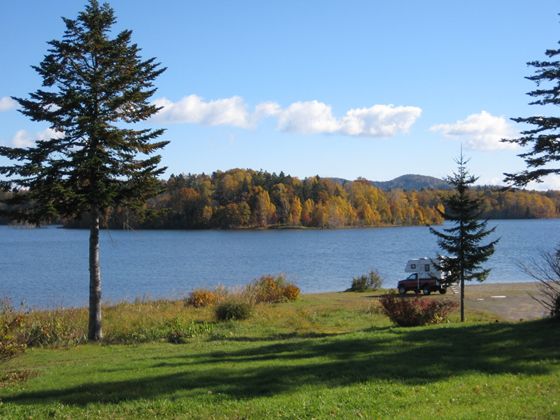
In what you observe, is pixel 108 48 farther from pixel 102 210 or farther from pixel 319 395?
pixel 319 395

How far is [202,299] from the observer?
29.1m

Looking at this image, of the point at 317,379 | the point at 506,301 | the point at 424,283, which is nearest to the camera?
the point at 317,379

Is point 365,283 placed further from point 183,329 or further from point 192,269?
point 183,329

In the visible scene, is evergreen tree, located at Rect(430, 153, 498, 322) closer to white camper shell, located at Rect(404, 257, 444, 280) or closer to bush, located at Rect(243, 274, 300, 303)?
bush, located at Rect(243, 274, 300, 303)

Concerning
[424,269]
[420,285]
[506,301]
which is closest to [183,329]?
[506,301]

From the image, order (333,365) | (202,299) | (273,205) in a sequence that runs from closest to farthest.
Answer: (333,365)
(202,299)
(273,205)

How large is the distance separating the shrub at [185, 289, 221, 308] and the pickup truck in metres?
14.7

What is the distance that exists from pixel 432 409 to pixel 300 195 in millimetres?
146130

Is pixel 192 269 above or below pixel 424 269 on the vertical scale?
below

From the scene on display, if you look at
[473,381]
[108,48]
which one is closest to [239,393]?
[473,381]

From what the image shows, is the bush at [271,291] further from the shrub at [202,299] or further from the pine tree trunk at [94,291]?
the pine tree trunk at [94,291]

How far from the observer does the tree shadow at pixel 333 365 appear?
989 cm

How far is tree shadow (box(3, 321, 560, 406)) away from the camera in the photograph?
989cm

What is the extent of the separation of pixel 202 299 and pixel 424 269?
59.3 ft
